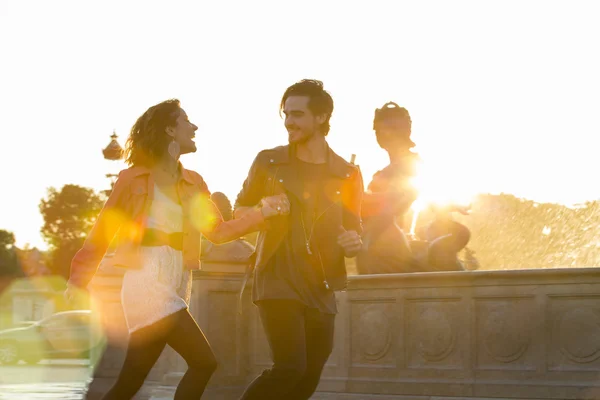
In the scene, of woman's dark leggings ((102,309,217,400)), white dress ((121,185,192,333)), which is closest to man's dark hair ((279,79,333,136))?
white dress ((121,185,192,333))

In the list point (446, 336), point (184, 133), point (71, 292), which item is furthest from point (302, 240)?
point (446, 336)

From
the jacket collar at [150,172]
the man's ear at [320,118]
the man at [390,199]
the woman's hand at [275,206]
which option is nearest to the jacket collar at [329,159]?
the man's ear at [320,118]

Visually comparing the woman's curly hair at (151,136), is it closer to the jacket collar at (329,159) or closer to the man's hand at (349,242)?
the jacket collar at (329,159)

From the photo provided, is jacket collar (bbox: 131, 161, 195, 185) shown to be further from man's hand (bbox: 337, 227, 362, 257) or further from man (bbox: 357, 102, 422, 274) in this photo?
man (bbox: 357, 102, 422, 274)

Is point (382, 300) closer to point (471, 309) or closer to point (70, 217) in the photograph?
point (471, 309)

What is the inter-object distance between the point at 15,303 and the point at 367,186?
296ft

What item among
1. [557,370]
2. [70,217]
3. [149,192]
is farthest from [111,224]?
[70,217]

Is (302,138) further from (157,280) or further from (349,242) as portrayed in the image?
(157,280)

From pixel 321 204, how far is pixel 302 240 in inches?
9.4

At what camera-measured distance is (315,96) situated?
18.6ft

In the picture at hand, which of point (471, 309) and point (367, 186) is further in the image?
point (367, 186)

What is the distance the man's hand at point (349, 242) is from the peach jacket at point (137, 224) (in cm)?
39

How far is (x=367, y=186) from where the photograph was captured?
452 inches

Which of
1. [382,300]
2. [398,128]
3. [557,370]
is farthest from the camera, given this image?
[398,128]
